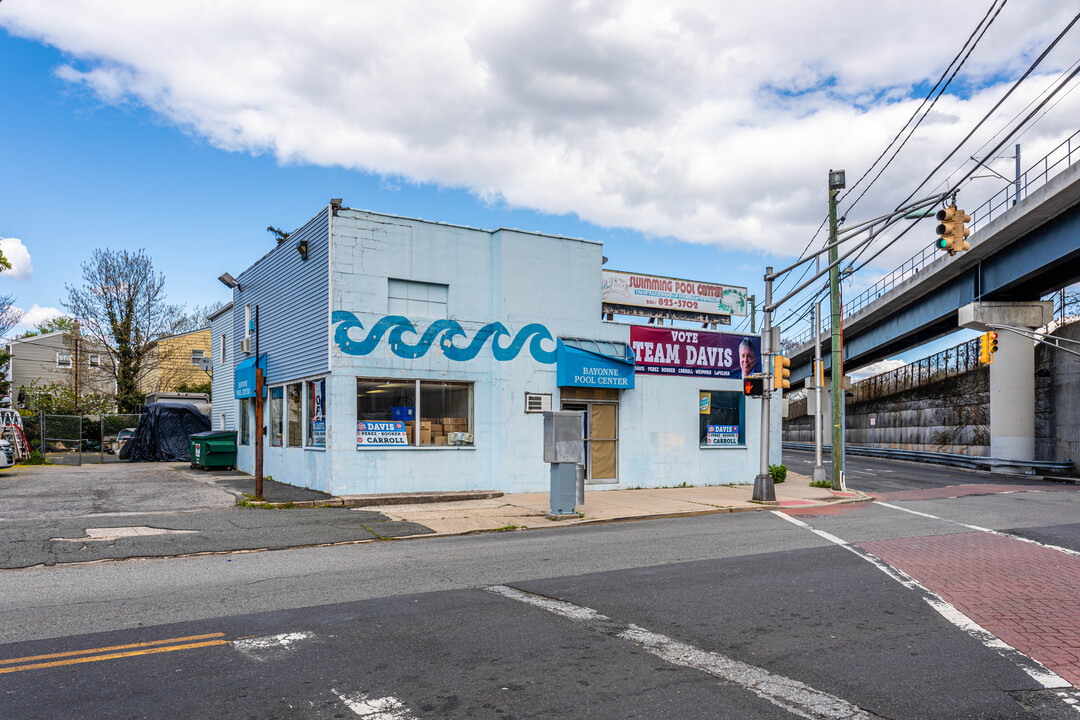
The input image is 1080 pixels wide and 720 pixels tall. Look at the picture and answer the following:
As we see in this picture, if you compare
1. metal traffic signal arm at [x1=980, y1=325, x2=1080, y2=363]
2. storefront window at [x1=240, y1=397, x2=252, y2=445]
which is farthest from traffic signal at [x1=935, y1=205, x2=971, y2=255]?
storefront window at [x1=240, y1=397, x2=252, y2=445]

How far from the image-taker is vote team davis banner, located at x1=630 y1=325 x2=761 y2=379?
20484 millimetres

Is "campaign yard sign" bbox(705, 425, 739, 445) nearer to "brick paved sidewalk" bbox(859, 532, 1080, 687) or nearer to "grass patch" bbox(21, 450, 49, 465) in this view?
"brick paved sidewalk" bbox(859, 532, 1080, 687)

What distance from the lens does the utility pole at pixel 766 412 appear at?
57.7 ft

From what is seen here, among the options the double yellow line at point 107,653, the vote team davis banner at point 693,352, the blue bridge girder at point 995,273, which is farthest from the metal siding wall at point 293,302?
the blue bridge girder at point 995,273

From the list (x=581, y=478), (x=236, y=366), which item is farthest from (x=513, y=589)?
(x=236, y=366)

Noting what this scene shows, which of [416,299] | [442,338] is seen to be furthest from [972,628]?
[416,299]

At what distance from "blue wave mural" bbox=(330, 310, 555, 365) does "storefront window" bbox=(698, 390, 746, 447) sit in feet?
17.4

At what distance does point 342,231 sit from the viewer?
16.7 meters

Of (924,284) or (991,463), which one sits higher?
(924,284)

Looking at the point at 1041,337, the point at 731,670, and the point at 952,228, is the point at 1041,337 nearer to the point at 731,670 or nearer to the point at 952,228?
the point at 952,228

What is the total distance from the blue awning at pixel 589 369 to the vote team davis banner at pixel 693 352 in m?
0.68

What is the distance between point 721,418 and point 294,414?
1183cm

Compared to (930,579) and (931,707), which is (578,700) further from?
(930,579)

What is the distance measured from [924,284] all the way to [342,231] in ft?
92.8
